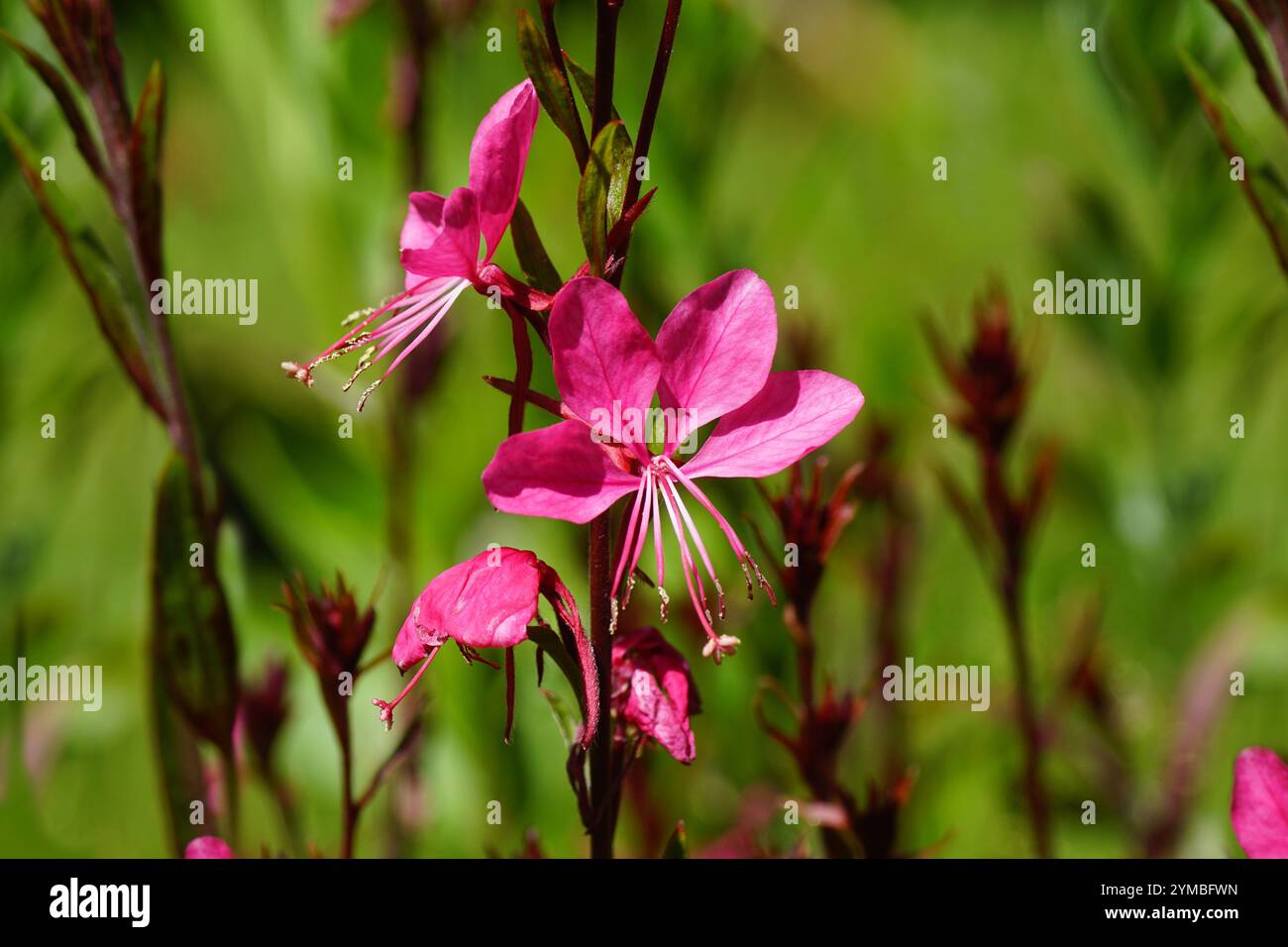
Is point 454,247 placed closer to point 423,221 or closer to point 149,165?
point 423,221

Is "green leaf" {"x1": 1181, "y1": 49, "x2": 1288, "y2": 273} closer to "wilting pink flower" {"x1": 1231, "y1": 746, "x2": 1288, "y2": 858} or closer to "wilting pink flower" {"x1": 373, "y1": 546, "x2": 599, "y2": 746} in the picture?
"wilting pink flower" {"x1": 1231, "y1": 746, "x2": 1288, "y2": 858}

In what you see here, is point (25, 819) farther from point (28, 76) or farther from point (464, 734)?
point (28, 76)

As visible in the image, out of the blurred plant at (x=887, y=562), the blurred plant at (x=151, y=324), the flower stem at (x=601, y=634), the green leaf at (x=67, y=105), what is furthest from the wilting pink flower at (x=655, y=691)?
the blurred plant at (x=887, y=562)

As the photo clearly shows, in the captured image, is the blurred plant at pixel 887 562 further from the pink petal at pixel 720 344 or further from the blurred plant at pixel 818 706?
the pink petal at pixel 720 344

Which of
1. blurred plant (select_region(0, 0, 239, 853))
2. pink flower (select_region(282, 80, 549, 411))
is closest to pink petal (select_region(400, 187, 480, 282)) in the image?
pink flower (select_region(282, 80, 549, 411))
